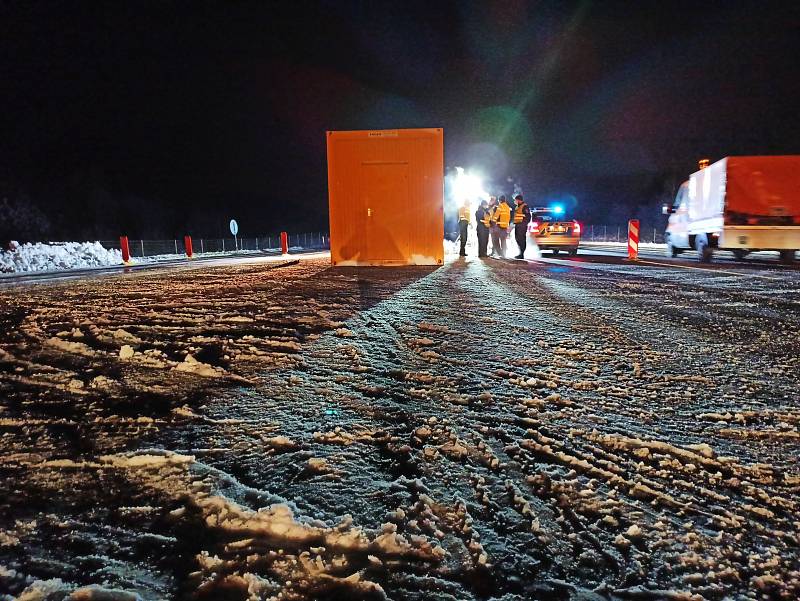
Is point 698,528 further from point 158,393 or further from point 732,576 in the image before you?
point 158,393

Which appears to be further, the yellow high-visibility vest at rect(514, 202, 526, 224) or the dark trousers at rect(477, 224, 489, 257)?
the dark trousers at rect(477, 224, 489, 257)

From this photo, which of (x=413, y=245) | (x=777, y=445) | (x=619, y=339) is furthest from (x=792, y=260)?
(x=777, y=445)

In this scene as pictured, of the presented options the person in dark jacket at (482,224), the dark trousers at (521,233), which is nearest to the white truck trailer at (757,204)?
the dark trousers at (521,233)

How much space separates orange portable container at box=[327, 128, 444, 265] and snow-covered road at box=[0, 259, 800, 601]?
7.06 meters

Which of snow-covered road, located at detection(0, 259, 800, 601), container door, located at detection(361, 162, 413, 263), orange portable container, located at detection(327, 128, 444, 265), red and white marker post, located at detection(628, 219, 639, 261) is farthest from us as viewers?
red and white marker post, located at detection(628, 219, 639, 261)

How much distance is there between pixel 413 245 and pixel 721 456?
961 cm

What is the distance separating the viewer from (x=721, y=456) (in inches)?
84.2

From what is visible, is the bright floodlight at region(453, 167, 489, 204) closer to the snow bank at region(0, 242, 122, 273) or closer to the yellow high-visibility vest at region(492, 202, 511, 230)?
the yellow high-visibility vest at region(492, 202, 511, 230)

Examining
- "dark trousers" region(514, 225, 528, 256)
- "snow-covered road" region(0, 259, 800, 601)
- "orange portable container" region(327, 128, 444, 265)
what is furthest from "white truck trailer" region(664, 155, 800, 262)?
"snow-covered road" region(0, 259, 800, 601)

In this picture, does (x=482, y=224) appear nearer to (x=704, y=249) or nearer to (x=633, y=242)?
(x=633, y=242)

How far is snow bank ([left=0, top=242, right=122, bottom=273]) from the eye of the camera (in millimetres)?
14180

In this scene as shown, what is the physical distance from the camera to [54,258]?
15258 mm

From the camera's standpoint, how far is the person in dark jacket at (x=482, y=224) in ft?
48.1

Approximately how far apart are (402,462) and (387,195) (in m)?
9.60
